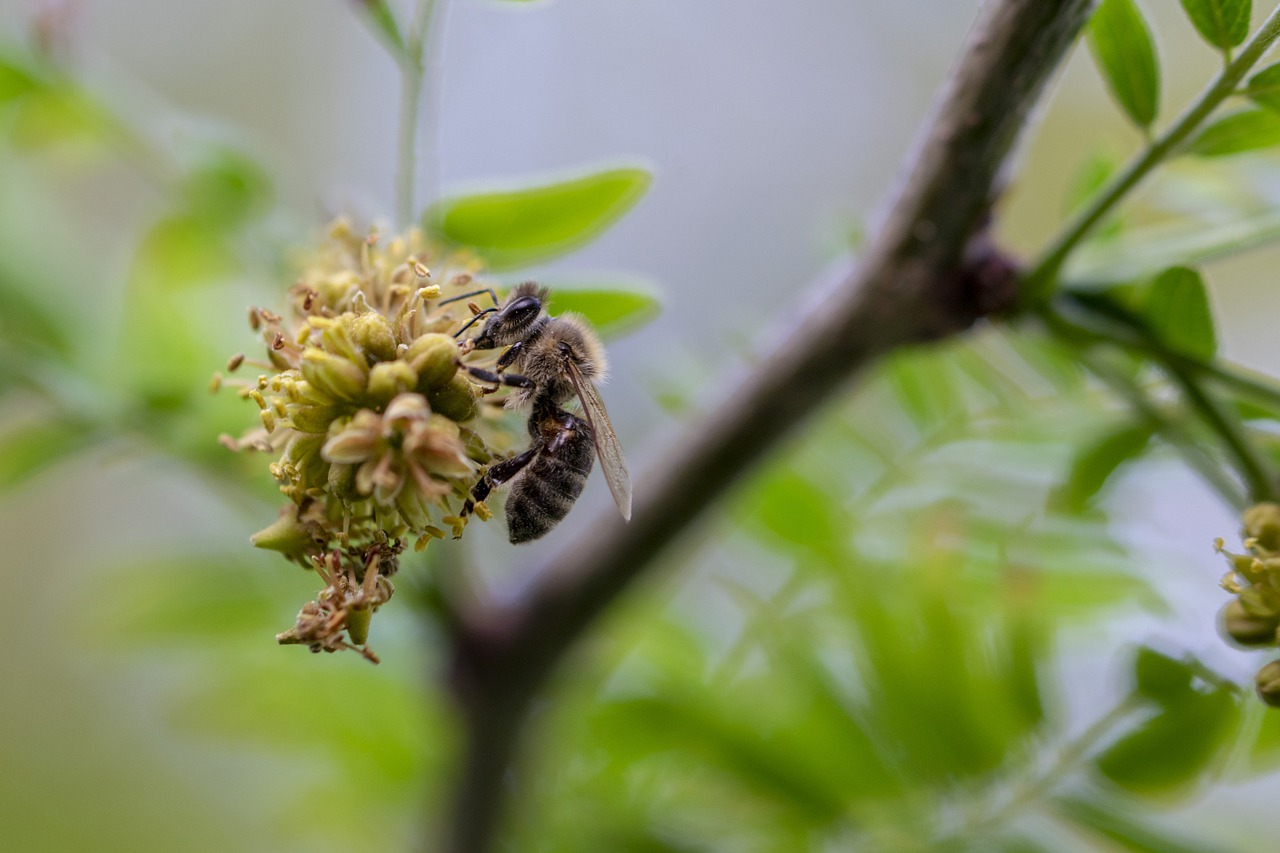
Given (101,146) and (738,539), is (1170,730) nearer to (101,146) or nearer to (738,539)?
(738,539)

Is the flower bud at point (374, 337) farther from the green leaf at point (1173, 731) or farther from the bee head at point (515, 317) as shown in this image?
the green leaf at point (1173, 731)

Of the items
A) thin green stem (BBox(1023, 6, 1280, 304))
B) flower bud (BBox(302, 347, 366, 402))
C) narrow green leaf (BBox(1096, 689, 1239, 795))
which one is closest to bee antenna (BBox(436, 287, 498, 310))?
flower bud (BBox(302, 347, 366, 402))

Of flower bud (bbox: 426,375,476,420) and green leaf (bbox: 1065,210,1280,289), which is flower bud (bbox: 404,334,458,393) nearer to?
flower bud (bbox: 426,375,476,420)

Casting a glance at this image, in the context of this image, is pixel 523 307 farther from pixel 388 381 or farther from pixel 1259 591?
pixel 1259 591

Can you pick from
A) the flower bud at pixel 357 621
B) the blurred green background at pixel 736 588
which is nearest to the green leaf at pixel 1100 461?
the blurred green background at pixel 736 588

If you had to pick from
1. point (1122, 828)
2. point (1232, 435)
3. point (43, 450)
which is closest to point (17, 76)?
point (43, 450)

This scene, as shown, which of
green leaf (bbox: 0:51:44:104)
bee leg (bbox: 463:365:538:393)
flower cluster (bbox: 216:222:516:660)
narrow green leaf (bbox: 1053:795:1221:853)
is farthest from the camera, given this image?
green leaf (bbox: 0:51:44:104)
